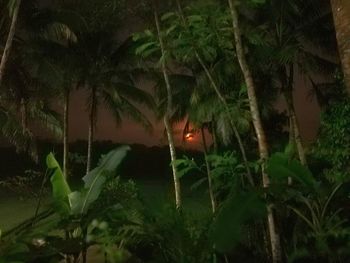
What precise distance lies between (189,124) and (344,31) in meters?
17.4

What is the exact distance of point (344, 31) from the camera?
4988mm

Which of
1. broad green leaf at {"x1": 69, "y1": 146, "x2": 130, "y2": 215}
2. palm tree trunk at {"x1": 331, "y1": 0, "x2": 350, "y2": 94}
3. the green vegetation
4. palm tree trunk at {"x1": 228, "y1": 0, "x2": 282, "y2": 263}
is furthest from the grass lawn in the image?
palm tree trunk at {"x1": 331, "y1": 0, "x2": 350, "y2": 94}

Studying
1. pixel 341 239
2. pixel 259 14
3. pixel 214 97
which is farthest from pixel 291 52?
pixel 341 239

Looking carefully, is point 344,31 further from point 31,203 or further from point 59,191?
point 31,203

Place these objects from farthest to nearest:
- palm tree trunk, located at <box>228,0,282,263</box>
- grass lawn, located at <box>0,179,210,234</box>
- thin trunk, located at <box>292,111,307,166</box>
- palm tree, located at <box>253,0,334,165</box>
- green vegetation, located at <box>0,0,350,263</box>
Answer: grass lawn, located at <box>0,179,210,234</box> < palm tree, located at <box>253,0,334,165</box> < thin trunk, located at <box>292,111,307,166</box> < palm tree trunk, located at <box>228,0,282,263</box> < green vegetation, located at <box>0,0,350,263</box>

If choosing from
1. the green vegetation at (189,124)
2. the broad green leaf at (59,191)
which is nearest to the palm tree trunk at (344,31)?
the green vegetation at (189,124)

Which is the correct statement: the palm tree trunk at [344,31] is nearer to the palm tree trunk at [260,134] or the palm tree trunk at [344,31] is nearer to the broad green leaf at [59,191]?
the palm tree trunk at [260,134]

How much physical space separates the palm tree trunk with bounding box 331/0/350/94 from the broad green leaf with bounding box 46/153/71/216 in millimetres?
3107

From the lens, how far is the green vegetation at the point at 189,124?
487 cm

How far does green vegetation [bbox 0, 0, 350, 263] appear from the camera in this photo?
487cm

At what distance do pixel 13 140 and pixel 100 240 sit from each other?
10.6 meters

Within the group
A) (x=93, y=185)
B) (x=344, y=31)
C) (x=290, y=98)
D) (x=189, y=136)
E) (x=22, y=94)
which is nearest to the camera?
(x=344, y=31)

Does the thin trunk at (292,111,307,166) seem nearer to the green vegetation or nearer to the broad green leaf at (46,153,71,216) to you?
the green vegetation

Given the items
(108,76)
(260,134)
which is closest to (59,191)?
(260,134)
